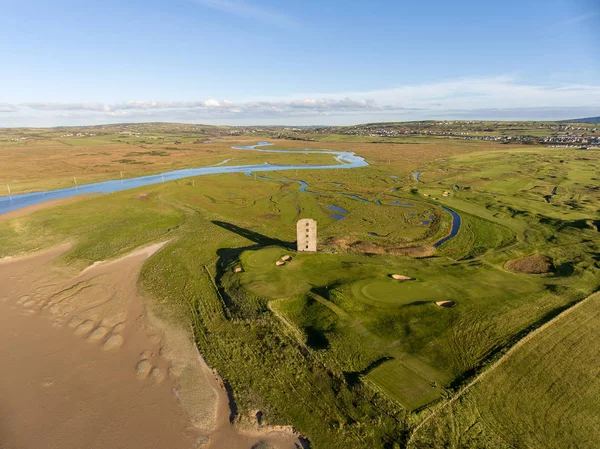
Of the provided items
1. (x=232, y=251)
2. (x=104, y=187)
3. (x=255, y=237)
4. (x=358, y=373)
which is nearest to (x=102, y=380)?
(x=358, y=373)

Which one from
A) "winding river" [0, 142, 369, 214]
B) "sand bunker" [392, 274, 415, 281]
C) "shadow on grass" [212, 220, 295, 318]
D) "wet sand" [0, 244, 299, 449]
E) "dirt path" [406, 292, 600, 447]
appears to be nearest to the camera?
"dirt path" [406, 292, 600, 447]

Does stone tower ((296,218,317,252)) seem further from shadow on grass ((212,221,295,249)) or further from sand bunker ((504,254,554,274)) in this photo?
sand bunker ((504,254,554,274))

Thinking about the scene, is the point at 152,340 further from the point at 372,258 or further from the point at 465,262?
the point at 465,262

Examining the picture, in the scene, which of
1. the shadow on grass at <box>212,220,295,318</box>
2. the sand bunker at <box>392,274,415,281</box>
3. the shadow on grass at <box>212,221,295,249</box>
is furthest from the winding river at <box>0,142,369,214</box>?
the sand bunker at <box>392,274,415,281</box>

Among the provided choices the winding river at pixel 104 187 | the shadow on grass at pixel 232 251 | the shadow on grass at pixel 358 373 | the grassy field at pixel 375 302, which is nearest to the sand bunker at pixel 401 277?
the grassy field at pixel 375 302

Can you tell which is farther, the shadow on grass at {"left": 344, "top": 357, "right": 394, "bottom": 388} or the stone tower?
the stone tower
